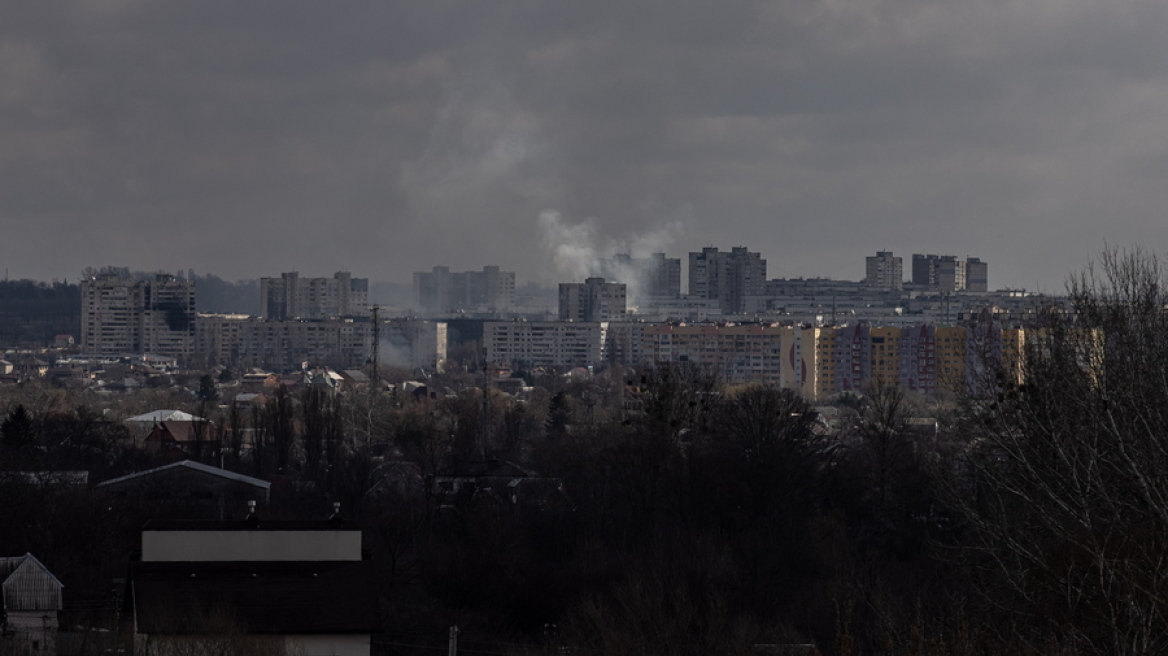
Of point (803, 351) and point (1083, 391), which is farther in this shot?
point (803, 351)

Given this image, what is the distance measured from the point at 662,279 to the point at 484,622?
6109 inches

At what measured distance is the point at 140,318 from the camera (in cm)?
12812

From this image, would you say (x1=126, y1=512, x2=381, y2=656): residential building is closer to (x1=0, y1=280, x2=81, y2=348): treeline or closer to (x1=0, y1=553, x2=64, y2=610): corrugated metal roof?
(x1=0, y1=553, x2=64, y2=610): corrugated metal roof

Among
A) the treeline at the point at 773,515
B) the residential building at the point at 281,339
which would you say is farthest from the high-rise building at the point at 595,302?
the treeline at the point at 773,515

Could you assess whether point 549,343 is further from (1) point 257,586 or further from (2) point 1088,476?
(2) point 1088,476

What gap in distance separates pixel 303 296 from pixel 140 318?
31.8 metres

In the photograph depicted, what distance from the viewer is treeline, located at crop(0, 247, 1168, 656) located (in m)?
11.2

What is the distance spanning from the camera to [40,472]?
2664 cm

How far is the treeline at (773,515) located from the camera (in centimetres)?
1125

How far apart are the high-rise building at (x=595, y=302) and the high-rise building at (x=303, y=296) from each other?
26486 mm

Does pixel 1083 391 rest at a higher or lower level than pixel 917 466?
higher

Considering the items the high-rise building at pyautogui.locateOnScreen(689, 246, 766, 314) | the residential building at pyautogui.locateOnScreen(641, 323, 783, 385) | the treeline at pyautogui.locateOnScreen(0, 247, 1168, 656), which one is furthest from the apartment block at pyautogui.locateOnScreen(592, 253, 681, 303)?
the treeline at pyautogui.locateOnScreen(0, 247, 1168, 656)

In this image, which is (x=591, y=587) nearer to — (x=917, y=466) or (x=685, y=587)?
(x=685, y=587)

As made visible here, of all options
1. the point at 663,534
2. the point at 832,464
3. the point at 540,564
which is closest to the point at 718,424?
the point at 832,464
